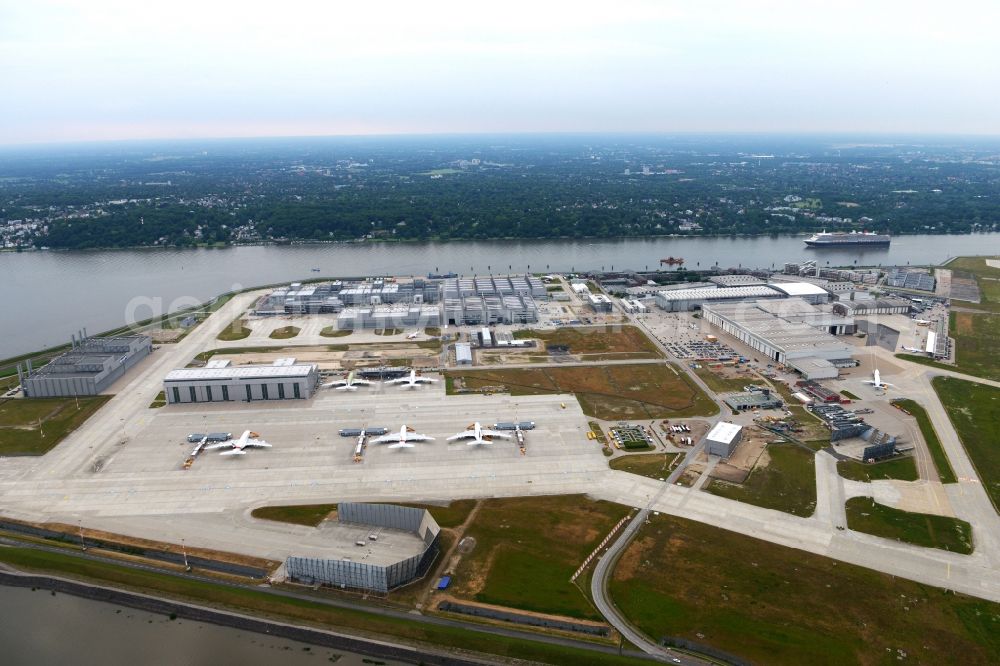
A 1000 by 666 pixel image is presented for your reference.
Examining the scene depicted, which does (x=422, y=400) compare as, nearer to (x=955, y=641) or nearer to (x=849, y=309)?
(x=955, y=641)

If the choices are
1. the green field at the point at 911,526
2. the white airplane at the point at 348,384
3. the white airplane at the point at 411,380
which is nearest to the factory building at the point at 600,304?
the white airplane at the point at 411,380

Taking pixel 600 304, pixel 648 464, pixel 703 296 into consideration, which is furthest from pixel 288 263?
pixel 648 464

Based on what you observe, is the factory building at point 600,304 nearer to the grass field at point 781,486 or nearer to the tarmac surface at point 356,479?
the tarmac surface at point 356,479

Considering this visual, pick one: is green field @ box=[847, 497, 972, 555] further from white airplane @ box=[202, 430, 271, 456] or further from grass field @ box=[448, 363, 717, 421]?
white airplane @ box=[202, 430, 271, 456]

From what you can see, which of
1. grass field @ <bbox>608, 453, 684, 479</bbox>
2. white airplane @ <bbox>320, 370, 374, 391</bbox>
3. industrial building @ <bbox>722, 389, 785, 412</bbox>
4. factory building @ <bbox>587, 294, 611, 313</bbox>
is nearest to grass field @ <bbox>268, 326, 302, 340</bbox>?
white airplane @ <bbox>320, 370, 374, 391</bbox>

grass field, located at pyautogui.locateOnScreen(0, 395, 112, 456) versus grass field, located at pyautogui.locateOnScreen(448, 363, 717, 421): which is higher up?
grass field, located at pyautogui.locateOnScreen(0, 395, 112, 456)

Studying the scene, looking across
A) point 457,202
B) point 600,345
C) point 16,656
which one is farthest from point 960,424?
point 457,202
